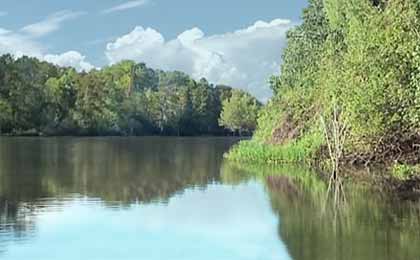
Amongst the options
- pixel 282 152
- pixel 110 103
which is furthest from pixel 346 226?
pixel 110 103

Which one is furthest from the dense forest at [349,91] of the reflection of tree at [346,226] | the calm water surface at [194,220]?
the reflection of tree at [346,226]

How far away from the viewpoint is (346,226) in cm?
2070

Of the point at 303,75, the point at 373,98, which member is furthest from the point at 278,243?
the point at 303,75

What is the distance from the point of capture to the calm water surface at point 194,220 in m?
17.4

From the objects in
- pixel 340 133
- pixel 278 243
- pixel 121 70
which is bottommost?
pixel 278 243

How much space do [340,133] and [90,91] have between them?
88.3 m

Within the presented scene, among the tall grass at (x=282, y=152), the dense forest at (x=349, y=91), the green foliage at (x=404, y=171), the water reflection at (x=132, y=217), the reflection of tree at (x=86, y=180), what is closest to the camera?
the water reflection at (x=132, y=217)

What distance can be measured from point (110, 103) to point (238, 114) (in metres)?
23.9

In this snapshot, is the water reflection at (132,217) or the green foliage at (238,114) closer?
the water reflection at (132,217)

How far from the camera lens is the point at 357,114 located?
27.6 metres

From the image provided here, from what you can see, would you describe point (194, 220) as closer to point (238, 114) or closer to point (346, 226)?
point (346, 226)

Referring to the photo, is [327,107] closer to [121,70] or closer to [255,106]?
[255,106]

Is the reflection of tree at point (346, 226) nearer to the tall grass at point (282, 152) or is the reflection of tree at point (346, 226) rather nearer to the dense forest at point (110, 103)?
the tall grass at point (282, 152)

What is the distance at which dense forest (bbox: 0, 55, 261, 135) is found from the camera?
108250 mm
